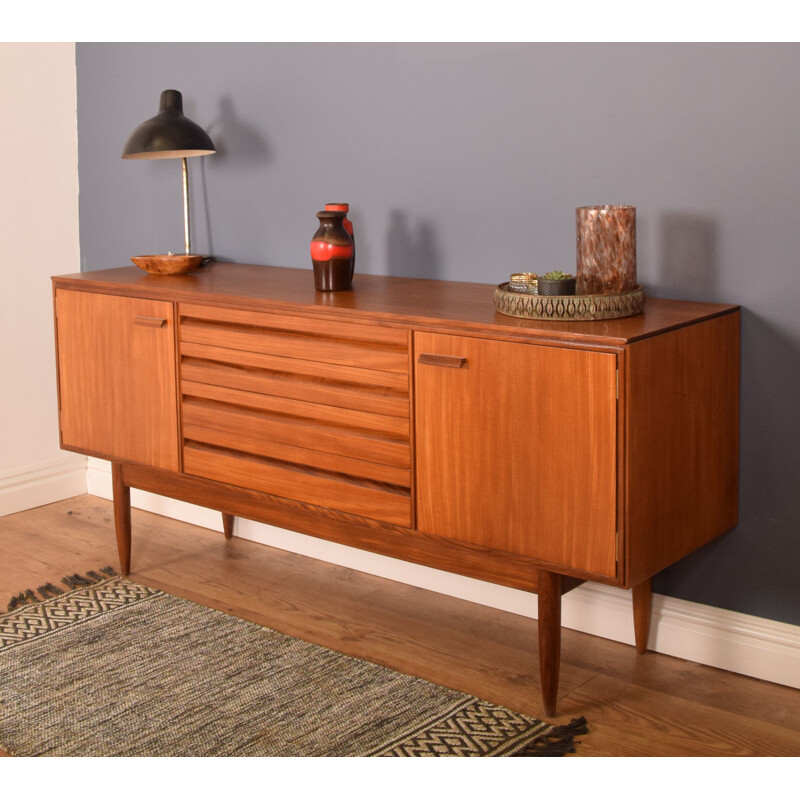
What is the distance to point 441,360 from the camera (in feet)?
6.95

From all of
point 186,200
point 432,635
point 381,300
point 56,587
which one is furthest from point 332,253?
point 56,587

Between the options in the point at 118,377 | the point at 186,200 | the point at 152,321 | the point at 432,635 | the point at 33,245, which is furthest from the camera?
the point at 33,245

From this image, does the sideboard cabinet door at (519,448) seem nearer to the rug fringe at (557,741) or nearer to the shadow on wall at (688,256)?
the rug fringe at (557,741)

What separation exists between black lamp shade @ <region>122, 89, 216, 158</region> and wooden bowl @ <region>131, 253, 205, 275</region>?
292mm

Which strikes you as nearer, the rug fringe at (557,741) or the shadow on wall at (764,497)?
the rug fringe at (557,741)

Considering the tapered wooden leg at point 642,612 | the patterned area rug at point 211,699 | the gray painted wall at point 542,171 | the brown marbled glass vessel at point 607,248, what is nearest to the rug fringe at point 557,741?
the patterned area rug at point 211,699

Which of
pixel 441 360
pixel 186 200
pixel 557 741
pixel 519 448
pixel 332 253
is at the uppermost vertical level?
pixel 186 200

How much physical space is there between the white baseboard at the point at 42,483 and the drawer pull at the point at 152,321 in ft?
3.71

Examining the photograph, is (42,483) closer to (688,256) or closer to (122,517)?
(122,517)

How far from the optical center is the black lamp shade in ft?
9.44

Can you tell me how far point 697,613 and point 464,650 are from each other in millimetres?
548

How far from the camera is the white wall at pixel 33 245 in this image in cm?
341

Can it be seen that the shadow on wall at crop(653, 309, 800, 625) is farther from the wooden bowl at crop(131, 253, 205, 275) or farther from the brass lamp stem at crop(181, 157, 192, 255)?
the brass lamp stem at crop(181, 157, 192, 255)

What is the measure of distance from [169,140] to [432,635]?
59.7 inches
